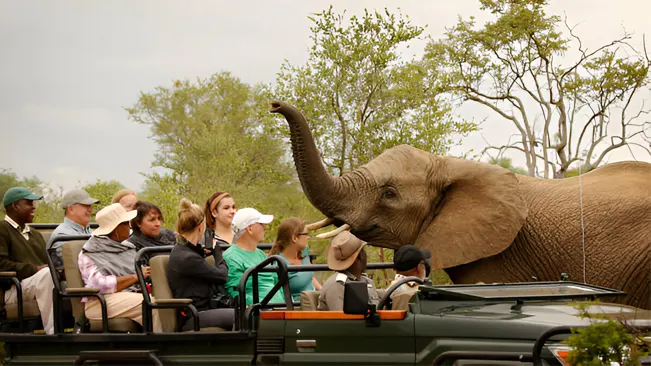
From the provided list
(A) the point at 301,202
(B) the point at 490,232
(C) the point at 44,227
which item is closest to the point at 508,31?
(A) the point at 301,202

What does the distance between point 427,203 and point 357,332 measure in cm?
467

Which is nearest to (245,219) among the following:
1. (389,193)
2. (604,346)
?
(604,346)

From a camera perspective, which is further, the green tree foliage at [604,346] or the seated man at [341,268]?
the seated man at [341,268]

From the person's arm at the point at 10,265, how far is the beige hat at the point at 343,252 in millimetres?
2582

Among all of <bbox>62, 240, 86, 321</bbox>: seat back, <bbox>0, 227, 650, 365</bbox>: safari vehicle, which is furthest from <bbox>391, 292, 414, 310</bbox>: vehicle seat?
<bbox>62, 240, 86, 321</bbox>: seat back

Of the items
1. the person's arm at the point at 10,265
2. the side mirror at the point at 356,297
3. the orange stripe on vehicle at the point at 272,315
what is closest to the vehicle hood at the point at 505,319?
the side mirror at the point at 356,297

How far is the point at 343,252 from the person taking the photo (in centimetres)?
558

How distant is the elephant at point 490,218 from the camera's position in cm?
941

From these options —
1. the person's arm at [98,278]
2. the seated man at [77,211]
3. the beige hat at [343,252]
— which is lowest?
the person's arm at [98,278]

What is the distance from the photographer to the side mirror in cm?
496

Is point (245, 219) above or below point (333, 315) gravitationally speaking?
above

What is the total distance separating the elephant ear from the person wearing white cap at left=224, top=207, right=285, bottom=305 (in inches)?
130

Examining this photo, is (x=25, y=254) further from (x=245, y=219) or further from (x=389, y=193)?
(x=389, y=193)

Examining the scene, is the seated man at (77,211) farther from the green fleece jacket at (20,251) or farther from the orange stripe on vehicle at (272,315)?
the orange stripe on vehicle at (272,315)
